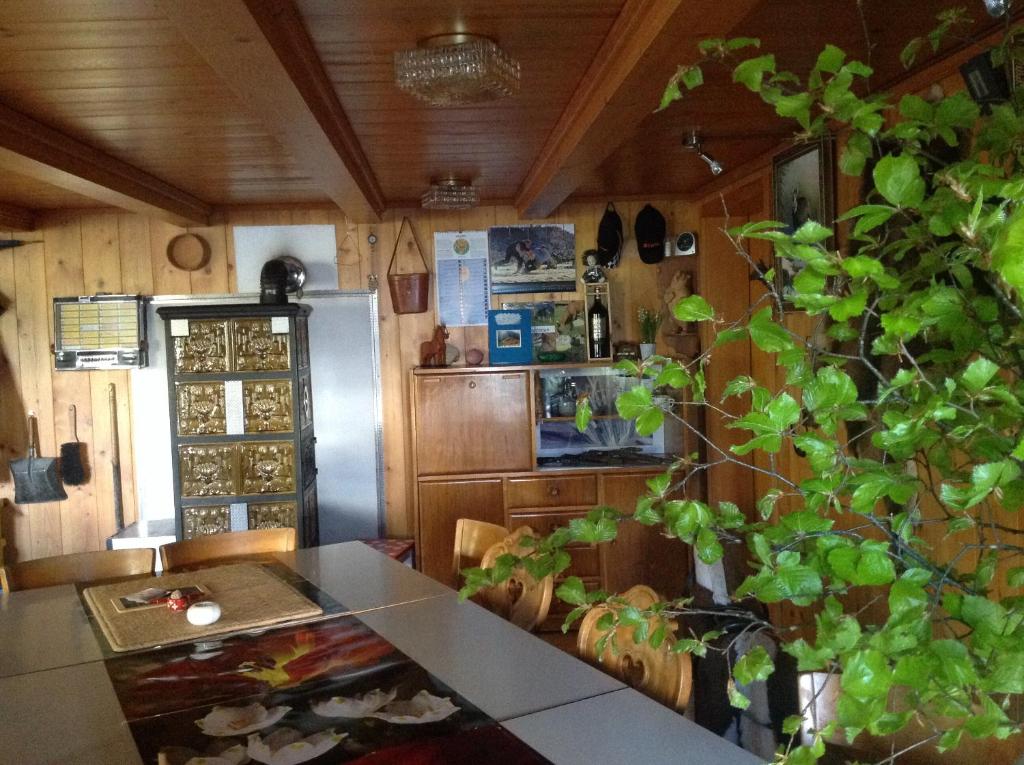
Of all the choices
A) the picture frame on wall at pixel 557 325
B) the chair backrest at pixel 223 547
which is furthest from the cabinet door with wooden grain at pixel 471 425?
the chair backrest at pixel 223 547

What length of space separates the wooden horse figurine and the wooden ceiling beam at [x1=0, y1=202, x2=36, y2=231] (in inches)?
82.3

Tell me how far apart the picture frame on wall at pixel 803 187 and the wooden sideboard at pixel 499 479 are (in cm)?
145

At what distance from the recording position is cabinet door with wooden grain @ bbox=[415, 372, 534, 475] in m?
4.42

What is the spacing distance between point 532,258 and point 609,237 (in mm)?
430

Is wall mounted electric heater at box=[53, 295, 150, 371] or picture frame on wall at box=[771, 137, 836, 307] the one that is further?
wall mounted electric heater at box=[53, 295, 150, 371]

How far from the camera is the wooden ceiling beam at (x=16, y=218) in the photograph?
421 centimetres

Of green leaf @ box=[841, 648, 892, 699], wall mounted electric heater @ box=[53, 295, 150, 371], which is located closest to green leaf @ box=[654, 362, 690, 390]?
green leaf @ box=[841, 648, 892, 699]

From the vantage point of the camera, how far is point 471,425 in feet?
14.5

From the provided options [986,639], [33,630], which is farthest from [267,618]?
[986,639]

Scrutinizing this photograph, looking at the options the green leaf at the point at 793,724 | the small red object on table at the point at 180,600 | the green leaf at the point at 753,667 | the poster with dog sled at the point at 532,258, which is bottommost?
the small red object on table at the point at 180,600

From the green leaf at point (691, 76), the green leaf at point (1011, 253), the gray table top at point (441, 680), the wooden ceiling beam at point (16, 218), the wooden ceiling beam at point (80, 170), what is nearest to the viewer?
the green leaf at point (1011, 253)

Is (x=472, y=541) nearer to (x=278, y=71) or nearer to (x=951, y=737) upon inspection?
(x=278, y=71)

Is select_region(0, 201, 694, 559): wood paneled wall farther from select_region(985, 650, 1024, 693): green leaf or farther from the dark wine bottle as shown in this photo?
select_region(985, 650, 1024, 693): green leaf

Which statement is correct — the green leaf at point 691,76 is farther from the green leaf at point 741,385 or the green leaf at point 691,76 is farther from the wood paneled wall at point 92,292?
the wood paneled wall at point 92,292
